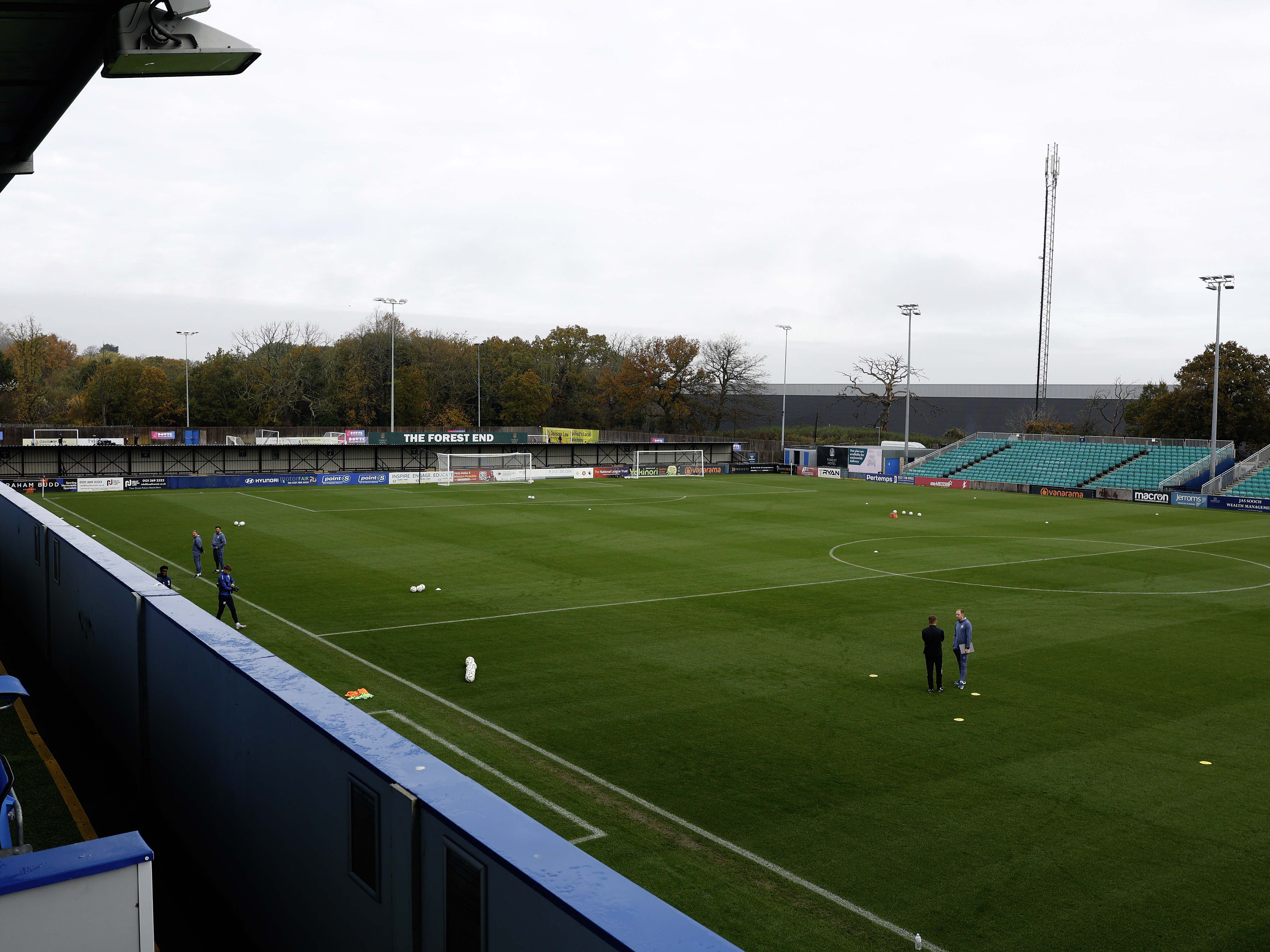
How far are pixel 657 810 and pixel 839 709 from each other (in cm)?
522

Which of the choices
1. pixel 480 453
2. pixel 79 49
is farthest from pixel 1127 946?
pixel 480 453

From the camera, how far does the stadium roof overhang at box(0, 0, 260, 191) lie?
21.2 feet

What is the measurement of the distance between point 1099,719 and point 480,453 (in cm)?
5826

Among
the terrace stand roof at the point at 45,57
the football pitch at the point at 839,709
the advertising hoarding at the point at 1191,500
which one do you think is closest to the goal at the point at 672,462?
the advertising hoarding at the point at 1191,500

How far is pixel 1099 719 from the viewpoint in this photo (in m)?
15.7

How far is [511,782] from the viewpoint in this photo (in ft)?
41.6

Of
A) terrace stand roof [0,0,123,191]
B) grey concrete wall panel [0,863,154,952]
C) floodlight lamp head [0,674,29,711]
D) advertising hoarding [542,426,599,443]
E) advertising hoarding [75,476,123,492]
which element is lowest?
advertising hoarding [75,476,123,492]

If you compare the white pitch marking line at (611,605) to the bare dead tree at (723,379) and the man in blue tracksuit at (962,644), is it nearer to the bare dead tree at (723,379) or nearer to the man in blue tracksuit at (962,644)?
the man in blue tracksuit at (962,644)

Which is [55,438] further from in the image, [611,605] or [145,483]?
[611,605]

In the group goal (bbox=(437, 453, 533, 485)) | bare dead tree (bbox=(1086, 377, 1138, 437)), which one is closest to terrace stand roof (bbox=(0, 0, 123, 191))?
goal (bbox=(437, 453, 533, 485))

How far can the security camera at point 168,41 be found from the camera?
6.44 m

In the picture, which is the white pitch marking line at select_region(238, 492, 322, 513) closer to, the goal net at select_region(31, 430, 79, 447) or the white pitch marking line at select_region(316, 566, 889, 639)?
the goal net at select_region(31, 430, 79, 447)

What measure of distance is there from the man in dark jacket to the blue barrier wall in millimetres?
11963

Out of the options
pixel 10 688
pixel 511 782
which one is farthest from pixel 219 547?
pixel 10 688
